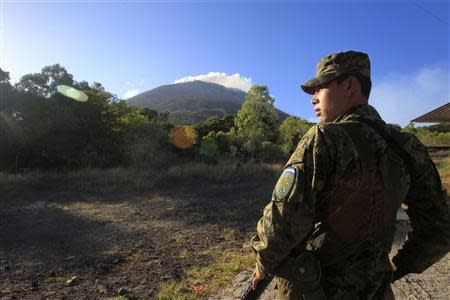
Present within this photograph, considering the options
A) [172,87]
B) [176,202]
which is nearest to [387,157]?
[176,202]

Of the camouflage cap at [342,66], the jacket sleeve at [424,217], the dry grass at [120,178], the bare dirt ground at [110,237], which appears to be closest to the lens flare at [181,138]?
the dry grass at [120,178]

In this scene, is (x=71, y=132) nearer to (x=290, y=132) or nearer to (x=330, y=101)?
(x=330, y=101)

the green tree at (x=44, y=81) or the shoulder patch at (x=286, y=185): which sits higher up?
the green tree at (x=44, y=81)

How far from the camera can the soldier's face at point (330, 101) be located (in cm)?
147

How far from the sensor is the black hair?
1453 millimetres

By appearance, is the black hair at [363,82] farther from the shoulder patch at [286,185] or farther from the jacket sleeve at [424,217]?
the shoulder patch at [286,185]

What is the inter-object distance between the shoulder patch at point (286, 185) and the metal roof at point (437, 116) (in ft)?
33.4

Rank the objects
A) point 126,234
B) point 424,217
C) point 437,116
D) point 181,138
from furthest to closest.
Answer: point 181,138
point 437,116
point 126,234
point 424,217

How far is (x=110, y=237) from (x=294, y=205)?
5.96 m

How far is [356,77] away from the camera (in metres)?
1.46

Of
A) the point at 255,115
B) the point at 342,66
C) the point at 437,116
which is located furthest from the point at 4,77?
the point at 342,66

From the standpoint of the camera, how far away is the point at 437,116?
10.3 metres

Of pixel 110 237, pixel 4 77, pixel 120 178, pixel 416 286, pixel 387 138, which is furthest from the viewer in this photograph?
pixel 4 77

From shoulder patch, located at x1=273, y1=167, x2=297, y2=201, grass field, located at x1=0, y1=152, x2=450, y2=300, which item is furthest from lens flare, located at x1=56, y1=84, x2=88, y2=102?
shoulder patch, located at x1=273, y1=167, x2=297, y2=201
